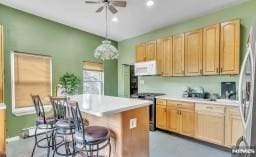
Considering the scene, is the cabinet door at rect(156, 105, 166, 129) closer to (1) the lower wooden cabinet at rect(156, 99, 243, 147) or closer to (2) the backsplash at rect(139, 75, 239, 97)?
(1) the lower wooden cabinet at rect(156, 99, 243, 147)

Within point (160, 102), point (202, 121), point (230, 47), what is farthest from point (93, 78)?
point (230, 47)

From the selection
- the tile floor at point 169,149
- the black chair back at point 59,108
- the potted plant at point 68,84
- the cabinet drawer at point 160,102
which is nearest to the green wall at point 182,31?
the cabinet drawer at point 160,102

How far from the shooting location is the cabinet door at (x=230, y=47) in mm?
3277

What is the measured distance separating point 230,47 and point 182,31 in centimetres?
145

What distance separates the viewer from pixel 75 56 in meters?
5.32

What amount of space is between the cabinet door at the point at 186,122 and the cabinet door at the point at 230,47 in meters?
1.10

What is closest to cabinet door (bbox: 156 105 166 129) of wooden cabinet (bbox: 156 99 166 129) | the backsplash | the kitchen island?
wooden cabinet (bbox: 156 99 166 129)

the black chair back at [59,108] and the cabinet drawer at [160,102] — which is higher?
the black chair back at [59,108]

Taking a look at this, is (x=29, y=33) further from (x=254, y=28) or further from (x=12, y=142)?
(x=254, y=28)

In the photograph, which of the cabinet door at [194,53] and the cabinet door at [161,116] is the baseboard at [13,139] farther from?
the cabinet door at [194,53]

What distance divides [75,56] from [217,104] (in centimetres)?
405

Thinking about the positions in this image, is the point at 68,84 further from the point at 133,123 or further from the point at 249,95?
the point at 249,95

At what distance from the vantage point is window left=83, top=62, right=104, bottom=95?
566cm

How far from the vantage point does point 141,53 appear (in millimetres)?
5332
